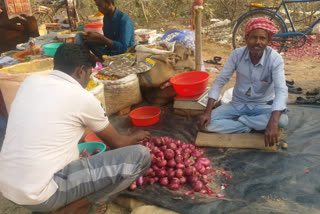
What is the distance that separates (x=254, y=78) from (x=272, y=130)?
634 millimetres

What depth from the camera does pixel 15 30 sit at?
19.6ft

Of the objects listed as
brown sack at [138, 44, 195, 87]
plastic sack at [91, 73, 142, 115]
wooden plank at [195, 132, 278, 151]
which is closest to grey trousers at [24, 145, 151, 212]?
wooden plank at [195, 132, 278, 151]

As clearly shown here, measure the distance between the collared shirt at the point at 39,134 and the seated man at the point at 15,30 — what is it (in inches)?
184

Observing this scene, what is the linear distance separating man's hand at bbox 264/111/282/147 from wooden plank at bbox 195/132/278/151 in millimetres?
153

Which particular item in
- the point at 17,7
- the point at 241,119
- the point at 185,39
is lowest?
the point at 241,119

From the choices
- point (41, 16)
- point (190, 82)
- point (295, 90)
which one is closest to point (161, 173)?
point (190, 82)

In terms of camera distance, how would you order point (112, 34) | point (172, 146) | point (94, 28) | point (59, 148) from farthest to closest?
point (94, 28)
point (112, 34)
point (172, 146)
point (59, 148)

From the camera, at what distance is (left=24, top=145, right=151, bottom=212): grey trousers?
1.83 meters

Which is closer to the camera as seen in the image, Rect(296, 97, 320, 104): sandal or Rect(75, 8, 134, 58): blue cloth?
Rect(296, 97, 320, 104): sandal

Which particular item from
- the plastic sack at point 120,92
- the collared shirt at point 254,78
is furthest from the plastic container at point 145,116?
the collared shirt at point 254,78

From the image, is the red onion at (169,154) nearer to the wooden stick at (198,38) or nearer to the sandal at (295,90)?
the wooden stick at (198,38)

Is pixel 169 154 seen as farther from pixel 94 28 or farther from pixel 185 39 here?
pixel 94 28

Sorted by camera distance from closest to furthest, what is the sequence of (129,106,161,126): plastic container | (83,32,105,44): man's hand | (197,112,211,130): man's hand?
(197,112,211,130): man's hand < (129,106,161,126): plastic container < (83,32,105,44): man's hand

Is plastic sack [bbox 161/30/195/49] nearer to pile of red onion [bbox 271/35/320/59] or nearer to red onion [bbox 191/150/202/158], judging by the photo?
red onion [bbox 191/150/202/158]
